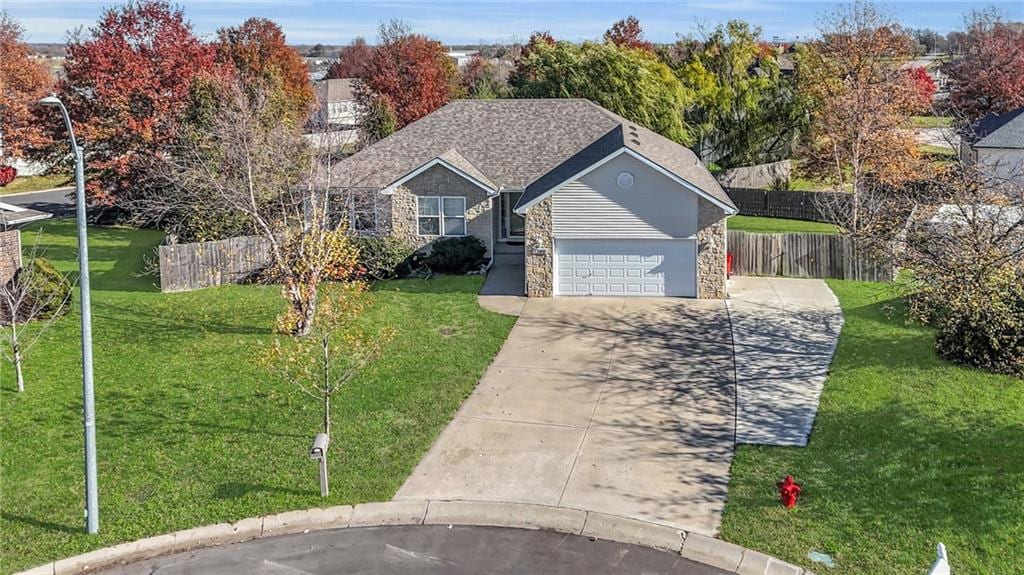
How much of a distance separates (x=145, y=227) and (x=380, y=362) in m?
23.3

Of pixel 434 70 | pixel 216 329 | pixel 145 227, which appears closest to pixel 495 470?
pixel 216 329

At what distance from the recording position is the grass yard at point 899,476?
12492 millimetres

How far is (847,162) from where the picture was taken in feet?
131

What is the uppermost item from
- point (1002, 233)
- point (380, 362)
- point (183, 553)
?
point (1002, 233)

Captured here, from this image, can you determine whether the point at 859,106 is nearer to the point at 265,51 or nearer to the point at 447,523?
the point at 447,523

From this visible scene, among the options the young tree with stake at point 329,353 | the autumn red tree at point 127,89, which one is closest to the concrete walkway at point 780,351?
the young tree with stake at point 329,353

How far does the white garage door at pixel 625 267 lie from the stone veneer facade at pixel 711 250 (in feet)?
0.75

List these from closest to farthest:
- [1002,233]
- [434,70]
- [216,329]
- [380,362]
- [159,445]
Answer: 1. [159,445]
2. [1002,233]
3. [380,362]
4. [216,329]
5. [434,70]

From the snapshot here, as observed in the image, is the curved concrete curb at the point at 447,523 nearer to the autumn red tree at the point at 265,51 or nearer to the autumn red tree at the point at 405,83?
the autumn red tree at the point at 405,83

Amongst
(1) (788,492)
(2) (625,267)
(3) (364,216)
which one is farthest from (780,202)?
(1) (788,492)

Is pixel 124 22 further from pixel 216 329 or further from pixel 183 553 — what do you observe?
pixel 183 553

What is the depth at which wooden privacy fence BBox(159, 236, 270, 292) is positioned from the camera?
26531 millimetres

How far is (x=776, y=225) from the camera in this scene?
39.3 metres

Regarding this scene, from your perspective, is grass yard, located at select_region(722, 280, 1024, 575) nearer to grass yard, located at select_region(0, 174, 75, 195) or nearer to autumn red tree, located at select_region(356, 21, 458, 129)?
autumn red tree, located at select_region(356, 21, 458, 129)
